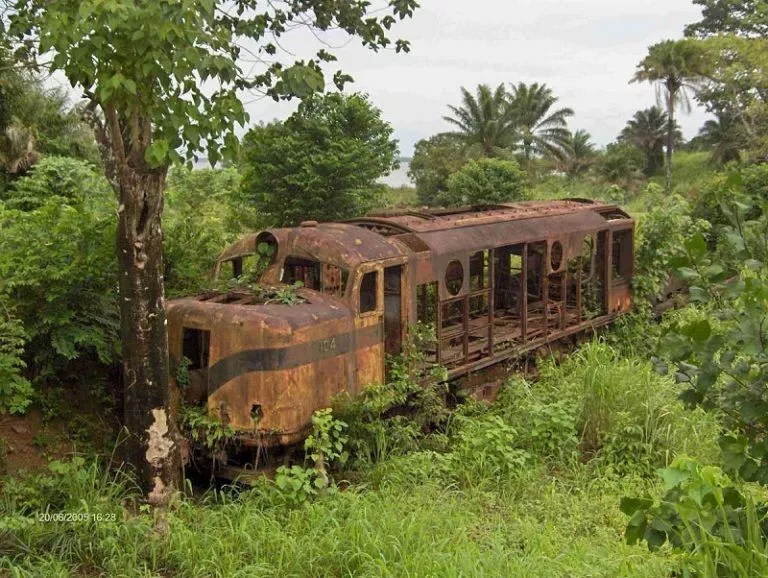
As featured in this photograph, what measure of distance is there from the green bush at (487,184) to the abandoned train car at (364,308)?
40.9 ft

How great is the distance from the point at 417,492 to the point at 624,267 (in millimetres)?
7760

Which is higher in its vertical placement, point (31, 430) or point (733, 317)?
point (733, 317)

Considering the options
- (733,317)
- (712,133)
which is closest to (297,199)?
(733,317)

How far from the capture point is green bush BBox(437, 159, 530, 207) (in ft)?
80.7

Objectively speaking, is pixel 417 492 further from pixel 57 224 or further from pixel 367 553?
pixel 57 224

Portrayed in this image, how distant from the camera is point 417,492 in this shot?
6539mm

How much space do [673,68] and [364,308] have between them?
33875mm

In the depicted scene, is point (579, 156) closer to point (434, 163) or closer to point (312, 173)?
point (434, 163)

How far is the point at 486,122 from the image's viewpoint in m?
36.3

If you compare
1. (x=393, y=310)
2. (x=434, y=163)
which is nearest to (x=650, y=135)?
(x=434, y=163)

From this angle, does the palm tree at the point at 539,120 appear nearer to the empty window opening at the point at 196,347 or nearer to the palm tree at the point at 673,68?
the palm tree at the point at 673,68

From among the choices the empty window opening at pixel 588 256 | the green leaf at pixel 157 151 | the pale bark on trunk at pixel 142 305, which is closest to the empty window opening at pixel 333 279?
the pale bark on trunk at pixel 142 305

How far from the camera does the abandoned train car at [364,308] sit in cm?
688

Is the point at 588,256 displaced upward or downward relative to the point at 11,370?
upward
